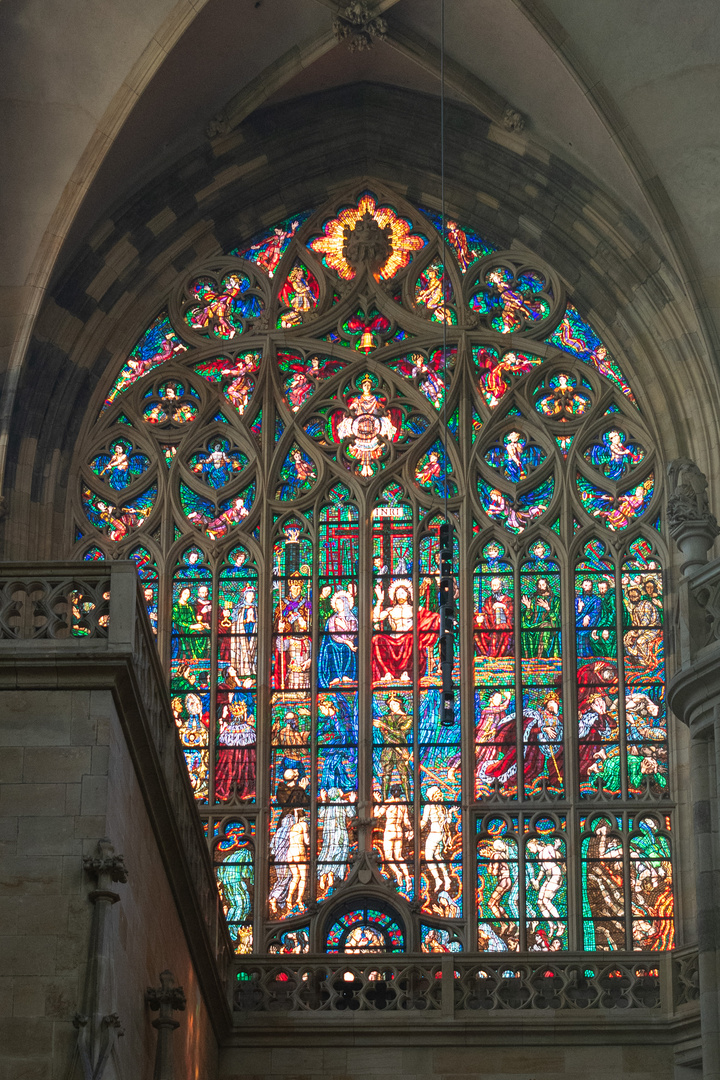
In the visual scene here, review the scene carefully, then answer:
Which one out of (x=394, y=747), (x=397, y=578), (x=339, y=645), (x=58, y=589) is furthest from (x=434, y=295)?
(x=58, y=589)

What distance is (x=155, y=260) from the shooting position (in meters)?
19.1

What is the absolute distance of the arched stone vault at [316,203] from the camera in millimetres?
17969

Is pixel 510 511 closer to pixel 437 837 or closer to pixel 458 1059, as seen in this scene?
pixel 437 837

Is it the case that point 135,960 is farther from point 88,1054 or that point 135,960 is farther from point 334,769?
point 334,769

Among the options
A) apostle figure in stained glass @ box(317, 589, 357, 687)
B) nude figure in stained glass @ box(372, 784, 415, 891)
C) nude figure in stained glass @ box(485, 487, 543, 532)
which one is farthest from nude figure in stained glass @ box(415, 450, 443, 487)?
nude figure in stained glass @ box(372, 784, 415, 891)

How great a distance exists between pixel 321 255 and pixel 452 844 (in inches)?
232

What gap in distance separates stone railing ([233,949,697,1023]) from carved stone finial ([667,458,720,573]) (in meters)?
4.45

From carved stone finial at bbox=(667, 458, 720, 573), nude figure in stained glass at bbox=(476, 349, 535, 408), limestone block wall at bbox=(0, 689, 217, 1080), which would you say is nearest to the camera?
limestone block wall at bbox=(0, 689, 217, 1080)

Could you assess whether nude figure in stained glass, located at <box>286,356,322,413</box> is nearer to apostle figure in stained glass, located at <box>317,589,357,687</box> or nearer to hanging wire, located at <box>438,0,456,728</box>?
hanging wire, located at <box>438,0,456,728</box>

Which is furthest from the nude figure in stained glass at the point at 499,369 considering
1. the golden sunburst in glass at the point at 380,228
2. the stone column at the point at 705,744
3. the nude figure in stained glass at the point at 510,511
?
the stone column at the point at 705,744

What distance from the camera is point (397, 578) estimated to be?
17781 mm

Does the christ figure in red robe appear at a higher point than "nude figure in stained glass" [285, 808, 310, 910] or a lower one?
higher

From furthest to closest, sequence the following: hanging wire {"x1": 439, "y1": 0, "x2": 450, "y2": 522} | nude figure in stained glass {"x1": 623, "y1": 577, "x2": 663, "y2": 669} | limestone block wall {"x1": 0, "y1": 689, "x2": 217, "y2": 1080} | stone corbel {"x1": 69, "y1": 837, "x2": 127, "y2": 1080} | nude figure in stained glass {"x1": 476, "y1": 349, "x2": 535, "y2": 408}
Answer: nude figure in stained glass {"x1": 476, "y1": 349, "x2": 535, "y2": 408} → nude figure in stained glass {"x1": 623, "y1": 577, "x2": 663, "y2": 669} → hanging wire {"x1": 439, "y1": 0, "x2": 450, "y2": 522} → limestone block wall {"x1": 0, "y1": 689, "x2": 217, "y2": 1080} → stone corbel {"x1": 69, "y1": 837, "x2": 127, "y2": 1080}

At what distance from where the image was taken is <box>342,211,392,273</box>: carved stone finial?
62.7 feet
